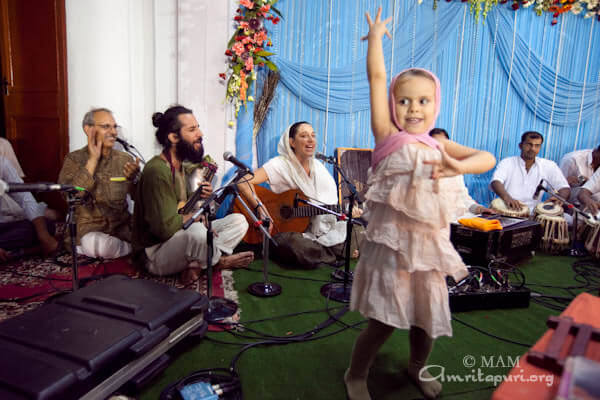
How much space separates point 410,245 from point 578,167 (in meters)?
5.18

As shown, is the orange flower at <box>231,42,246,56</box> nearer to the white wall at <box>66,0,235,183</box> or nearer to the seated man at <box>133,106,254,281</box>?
the white wall at <box>66,0,235,183</box>

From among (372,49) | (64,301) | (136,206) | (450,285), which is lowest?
(450,285)

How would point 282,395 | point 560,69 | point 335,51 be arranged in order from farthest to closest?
1. point 560,69
2. point 335,51
3. point 282,395

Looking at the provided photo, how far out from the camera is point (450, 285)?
107 inches

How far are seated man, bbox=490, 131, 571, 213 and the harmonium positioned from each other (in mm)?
1213

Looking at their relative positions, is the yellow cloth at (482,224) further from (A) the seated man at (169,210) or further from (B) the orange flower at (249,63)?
(B) the orange flower at (249,63)

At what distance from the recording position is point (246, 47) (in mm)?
4148

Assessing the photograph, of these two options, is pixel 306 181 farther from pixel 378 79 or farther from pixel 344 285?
pixel 378 79

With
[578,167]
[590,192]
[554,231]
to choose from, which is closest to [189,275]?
[554,231]

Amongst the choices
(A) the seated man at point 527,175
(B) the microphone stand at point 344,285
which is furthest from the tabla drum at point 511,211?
(B) the microphone stand at point 344,285

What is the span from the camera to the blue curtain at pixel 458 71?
4.60m

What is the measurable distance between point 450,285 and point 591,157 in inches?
157

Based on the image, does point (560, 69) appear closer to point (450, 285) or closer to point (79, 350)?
point (450, 285)

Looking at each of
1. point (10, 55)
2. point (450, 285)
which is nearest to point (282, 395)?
point (450, 285)
